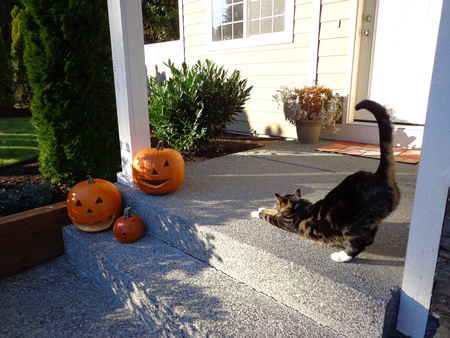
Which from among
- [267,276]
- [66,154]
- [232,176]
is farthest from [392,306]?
[66,154]

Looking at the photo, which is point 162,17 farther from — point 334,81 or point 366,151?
point 366,151

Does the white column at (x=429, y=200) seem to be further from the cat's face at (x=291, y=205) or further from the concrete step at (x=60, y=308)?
the concrete step at (x=60, y=308)

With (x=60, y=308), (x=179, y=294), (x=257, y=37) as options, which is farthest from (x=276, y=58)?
(x=60, y=308)

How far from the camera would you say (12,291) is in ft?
7.06

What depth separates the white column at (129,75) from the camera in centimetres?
240

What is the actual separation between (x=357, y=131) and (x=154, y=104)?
2634 mm

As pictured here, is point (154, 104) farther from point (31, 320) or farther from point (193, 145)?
point (31, 320)

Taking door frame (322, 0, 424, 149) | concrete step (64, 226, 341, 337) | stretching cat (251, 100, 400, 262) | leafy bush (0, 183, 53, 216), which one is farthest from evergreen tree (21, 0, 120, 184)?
door frame (322, 0, 424, 149)

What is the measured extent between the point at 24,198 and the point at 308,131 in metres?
3.32

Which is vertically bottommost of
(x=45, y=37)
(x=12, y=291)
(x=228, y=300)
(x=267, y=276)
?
(x=12, y=291)

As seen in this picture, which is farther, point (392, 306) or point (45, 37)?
point (45, 37)

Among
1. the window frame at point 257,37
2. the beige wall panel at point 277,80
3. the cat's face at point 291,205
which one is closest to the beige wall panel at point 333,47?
the beige wall panel at point 277,80

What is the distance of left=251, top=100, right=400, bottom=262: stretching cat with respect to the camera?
1.50 meters

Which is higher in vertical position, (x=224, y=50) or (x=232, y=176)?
(x=224, y=50)
